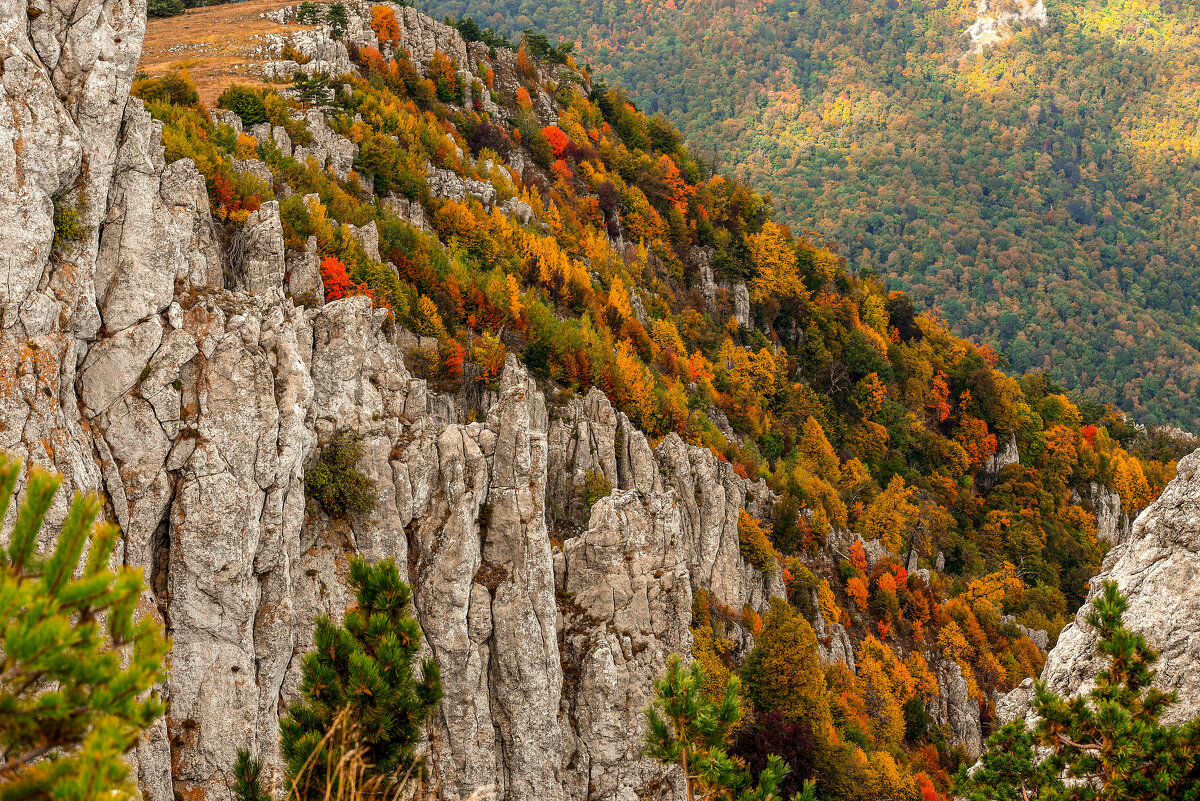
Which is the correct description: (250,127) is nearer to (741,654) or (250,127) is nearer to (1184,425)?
(741,654)

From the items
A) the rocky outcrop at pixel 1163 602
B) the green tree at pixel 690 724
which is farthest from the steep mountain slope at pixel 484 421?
the rocky outcrop at pixel 1163 602

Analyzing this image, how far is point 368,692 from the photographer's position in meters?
12.3

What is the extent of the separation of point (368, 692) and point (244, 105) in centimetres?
3881

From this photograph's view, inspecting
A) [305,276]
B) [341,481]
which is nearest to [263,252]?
[305,276]

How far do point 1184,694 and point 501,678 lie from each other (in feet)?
64.8

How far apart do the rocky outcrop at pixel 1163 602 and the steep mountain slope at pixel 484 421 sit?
1301cm

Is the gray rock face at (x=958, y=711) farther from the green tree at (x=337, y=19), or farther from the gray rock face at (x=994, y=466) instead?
the green tree at (x=337, y=19)

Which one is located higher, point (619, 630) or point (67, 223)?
point (67, 223)

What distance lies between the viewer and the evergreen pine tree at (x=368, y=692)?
40.1 feet

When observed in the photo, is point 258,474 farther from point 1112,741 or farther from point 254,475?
point 1112,741

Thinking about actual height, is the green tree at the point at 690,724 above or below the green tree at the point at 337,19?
below

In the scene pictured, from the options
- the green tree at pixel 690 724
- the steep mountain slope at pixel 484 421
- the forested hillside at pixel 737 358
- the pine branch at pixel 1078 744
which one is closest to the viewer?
the green tree at pixel 690 724

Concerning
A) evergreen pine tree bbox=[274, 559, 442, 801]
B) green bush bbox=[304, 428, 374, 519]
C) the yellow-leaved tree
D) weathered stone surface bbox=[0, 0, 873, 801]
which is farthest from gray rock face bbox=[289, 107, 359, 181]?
the yellow-leaved tree

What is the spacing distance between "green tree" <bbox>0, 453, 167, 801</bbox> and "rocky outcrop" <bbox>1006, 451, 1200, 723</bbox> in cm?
2197
